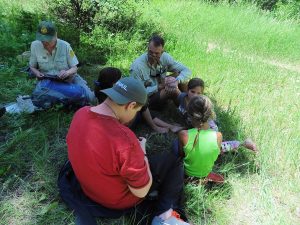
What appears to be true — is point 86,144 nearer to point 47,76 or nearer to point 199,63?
point 47,76

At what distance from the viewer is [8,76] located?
4.87m

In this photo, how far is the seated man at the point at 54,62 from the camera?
4.38 meters

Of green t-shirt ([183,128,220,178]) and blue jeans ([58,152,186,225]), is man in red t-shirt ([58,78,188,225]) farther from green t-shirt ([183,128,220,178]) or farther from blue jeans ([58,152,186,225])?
green t-shirt ([183,128,220,178])

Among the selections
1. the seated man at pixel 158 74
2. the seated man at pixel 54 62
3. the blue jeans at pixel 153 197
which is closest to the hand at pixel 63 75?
the seated man at pixel 54 62

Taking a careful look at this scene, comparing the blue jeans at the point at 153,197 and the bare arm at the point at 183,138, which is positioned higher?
the bare arm at the point at 183,138

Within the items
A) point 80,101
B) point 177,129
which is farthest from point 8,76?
point 177,129

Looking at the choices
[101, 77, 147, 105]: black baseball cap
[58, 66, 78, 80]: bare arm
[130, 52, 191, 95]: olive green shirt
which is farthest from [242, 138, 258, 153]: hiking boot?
[58, 66, 78, 80]: bare arm

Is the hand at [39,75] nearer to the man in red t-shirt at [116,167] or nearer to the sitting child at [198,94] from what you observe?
the sitting child at [198,94]

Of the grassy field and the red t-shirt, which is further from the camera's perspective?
the grassy field

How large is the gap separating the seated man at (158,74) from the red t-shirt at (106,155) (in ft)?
6.90

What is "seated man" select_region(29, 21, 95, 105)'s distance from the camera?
4.38 metres

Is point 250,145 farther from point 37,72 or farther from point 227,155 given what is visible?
point 37,72

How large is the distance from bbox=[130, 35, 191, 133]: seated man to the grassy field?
0.62m

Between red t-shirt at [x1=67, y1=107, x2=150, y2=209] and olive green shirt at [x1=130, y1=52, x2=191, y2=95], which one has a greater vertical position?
red t-shirt at [x1=67, y1=107, x2=150, y2=209]
